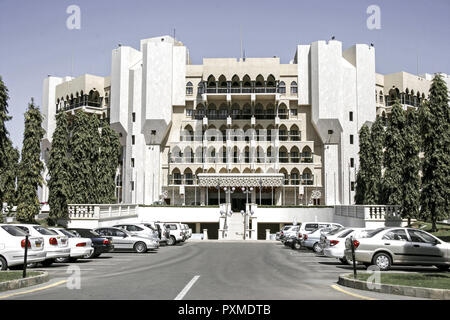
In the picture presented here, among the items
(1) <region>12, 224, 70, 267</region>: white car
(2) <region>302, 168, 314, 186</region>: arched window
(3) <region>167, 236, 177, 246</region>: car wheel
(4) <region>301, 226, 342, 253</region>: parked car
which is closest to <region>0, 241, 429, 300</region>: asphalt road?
(1) <region>12, 224, 70, 267</region>: white car

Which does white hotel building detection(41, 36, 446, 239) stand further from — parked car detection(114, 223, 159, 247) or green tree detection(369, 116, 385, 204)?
parked car detection(114, 223, 159, 247)

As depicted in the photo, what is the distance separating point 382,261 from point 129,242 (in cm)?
1478

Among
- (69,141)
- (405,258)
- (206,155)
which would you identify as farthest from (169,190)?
(405,258)

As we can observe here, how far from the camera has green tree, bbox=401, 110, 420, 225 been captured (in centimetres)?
3575

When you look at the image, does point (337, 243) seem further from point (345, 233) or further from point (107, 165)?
point (107, 165)

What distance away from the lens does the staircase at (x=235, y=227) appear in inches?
2028

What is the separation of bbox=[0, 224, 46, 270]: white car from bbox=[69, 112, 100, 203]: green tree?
1076 inches

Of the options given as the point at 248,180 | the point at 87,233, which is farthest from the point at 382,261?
the point at 248,180

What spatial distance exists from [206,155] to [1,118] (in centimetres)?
3516

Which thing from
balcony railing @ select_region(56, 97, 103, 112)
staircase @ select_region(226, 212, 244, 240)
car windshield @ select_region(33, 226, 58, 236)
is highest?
balcony railing @ select_region(56, 97, 103, 112)

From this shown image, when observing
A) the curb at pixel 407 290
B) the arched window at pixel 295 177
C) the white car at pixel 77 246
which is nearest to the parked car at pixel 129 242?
the white car at pixel 77 246

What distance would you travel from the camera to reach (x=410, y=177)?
36.6 m
